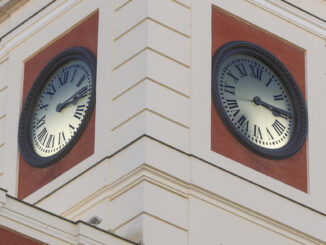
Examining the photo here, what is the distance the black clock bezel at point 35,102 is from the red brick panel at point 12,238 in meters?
3.61

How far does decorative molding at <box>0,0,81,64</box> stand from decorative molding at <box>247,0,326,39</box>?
263 cm

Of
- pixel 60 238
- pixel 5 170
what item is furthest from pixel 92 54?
pixel 60 238

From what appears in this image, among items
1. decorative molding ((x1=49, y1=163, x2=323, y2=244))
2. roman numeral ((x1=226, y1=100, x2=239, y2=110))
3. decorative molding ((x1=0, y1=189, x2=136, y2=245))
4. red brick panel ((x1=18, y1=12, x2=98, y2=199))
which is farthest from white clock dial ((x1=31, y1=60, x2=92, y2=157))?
decorative molding ((x1=0, y1=189, x2=136, y2=245))

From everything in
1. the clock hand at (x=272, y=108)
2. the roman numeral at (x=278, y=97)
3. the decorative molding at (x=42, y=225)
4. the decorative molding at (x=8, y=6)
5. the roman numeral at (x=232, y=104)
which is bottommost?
the decorative molding at (x=42, y=225)

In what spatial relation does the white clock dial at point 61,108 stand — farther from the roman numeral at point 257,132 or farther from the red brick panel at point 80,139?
the roman numeral at point 257,132

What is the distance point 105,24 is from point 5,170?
2.55m

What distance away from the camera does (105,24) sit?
1083 inches

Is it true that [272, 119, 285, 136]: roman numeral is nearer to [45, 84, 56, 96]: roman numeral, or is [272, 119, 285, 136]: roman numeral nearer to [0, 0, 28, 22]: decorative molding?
[45, 84, 56, 96]: roman numeral

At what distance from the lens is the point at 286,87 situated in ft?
91.8

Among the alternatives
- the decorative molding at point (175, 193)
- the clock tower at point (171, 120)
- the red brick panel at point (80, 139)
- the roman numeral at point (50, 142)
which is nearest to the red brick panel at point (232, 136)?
the clock tower at point (171, 120)

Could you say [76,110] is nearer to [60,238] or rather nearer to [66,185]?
[66,185]

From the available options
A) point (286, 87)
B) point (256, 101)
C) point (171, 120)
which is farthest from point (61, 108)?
point (286, 87)

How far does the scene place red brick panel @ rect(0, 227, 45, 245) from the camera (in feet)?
76.9

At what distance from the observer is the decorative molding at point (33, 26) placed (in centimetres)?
2859
